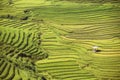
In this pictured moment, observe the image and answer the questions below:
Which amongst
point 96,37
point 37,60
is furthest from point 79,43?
point 37,60

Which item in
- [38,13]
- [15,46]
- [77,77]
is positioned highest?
[38,13]

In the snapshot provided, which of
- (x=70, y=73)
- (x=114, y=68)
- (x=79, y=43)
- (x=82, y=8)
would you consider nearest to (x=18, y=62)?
(x=70, y=73)

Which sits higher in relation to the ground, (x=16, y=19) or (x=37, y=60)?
(x=16, y=19)

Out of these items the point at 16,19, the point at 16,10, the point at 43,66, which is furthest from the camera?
the point at 16,10

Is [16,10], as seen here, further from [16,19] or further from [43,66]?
[43,66]

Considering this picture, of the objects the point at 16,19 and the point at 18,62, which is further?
the point at 16,19

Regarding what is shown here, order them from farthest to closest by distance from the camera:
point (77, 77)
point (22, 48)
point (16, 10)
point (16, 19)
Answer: point (16, 10)
point (16, 19)
point (22, 48)
point (77, 77)
